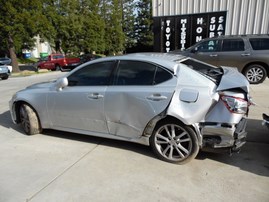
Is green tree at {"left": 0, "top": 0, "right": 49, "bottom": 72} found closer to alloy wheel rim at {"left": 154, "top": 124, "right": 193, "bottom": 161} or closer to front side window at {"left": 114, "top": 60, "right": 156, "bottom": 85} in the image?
front side window at {"left": 114, "top": 60, "right": 156, "bottom": 85}

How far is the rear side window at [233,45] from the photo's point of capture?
8.34 meters

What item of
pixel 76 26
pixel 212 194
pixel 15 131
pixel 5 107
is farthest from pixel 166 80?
pixel 76 26

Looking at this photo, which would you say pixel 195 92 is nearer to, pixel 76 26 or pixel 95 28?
pixel 76 26

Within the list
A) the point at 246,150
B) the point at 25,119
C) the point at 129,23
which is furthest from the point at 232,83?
the point at 129,23

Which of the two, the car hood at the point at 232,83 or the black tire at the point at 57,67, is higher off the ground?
the car hood at the point at 232,83

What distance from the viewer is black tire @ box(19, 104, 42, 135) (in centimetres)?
460

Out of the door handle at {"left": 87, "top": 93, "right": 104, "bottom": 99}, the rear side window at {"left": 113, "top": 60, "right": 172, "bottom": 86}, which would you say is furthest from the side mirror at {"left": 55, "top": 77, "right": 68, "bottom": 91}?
the rear side window at {"left": 113, "top": 60, "right": 172, "bottom": 86}

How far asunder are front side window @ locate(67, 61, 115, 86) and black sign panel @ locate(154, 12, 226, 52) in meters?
9.60

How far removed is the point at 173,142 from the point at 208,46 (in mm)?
6335

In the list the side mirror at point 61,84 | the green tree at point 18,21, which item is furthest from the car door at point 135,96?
the green tree at point 18,21

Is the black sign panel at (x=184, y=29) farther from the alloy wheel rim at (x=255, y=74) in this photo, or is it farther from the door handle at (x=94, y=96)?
the door handle at (x=94, y=96)

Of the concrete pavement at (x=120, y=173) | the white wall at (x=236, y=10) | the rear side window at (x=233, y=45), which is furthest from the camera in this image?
the white wall at (x=236, y=10)

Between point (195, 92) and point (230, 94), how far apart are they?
444 millimetres

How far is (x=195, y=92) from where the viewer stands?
320 centimetres
